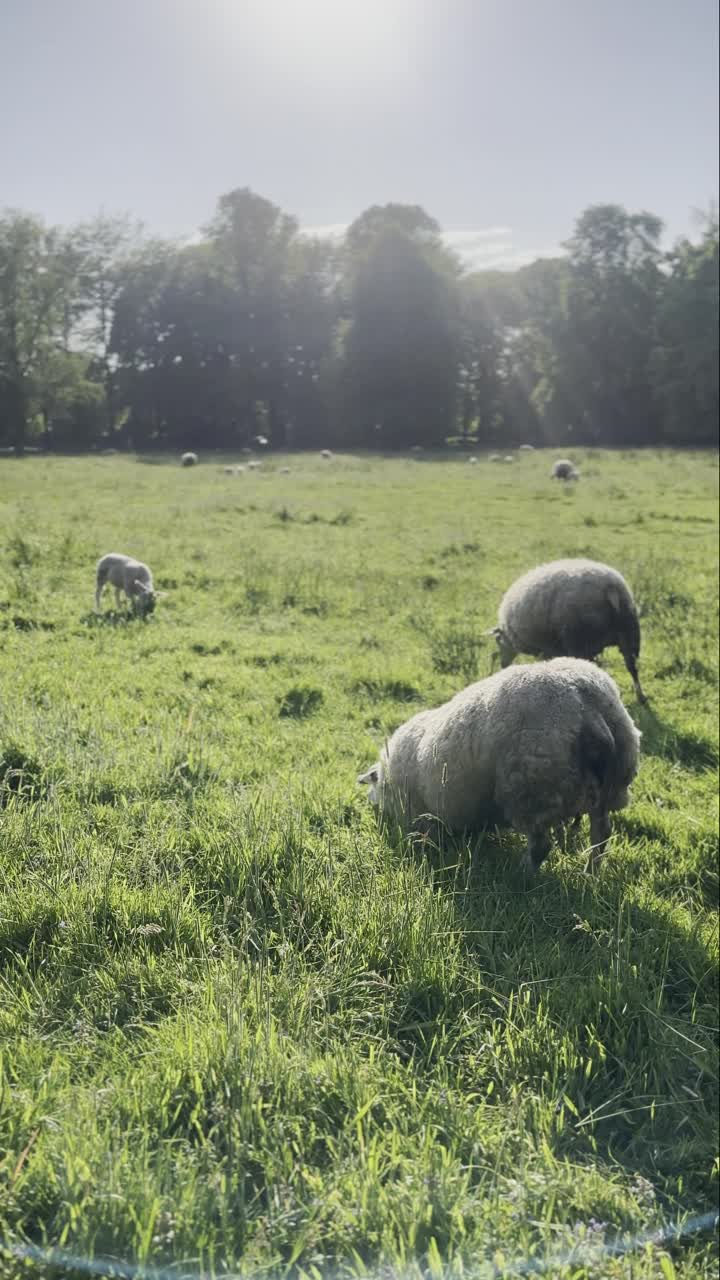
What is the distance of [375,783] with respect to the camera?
5258mm

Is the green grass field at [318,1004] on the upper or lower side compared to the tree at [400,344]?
lower

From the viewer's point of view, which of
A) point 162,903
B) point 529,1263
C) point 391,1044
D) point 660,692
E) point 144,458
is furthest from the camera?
point 144,458

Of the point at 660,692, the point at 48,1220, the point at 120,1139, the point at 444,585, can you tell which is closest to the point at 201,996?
the point at 120,1139

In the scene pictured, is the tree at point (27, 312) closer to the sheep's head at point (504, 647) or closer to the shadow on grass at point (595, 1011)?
the sheep's head at point (504, 647)

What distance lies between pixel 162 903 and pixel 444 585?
9.91 metres

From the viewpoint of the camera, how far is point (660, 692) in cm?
852

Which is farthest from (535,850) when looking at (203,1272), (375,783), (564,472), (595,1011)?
(564,472)

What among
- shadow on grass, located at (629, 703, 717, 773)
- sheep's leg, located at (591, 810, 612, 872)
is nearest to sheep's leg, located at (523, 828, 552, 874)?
sheep's leg, located at (591, 810, 612, 872)

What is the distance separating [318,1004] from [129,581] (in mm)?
8664

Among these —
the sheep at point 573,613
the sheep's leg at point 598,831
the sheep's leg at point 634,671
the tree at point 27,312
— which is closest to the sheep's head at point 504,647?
the sheep at point 573,613

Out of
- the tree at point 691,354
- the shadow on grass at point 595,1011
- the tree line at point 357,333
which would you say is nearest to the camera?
the shadow on grass at point 595,1011

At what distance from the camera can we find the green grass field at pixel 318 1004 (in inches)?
86.4

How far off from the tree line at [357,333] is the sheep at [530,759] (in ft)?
182

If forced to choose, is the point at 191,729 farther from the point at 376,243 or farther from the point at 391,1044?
the point at 376,243
